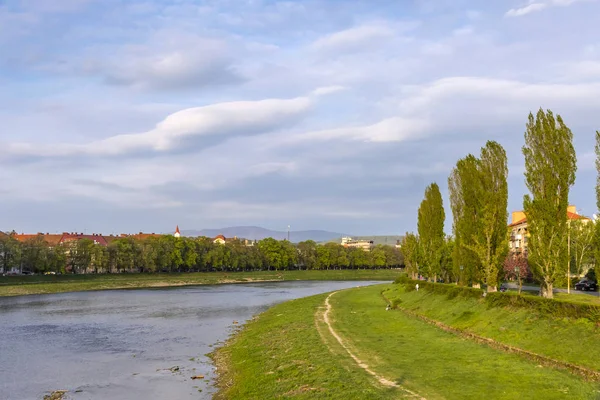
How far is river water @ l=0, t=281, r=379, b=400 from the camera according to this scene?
28797 millimetres

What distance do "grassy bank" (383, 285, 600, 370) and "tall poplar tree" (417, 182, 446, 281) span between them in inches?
1129

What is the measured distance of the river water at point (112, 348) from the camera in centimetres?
2880

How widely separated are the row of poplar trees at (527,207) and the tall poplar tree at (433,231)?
333mm

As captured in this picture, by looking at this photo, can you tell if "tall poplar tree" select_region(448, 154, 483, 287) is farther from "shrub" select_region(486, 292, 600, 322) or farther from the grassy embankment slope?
A: "shrub" select_region(486, 292, 600, 322)

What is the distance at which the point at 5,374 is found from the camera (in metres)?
32.2

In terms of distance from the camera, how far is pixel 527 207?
38.0 m

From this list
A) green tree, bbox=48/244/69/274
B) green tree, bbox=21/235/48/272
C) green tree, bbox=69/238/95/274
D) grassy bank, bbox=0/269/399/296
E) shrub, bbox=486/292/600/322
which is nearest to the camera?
shrub, bbox=486/292/600/322

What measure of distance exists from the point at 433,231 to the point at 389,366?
5368cm

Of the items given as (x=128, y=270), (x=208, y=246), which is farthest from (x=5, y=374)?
(x=208, y=246)

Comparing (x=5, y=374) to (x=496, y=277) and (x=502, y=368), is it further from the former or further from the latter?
(x=496, y=277)

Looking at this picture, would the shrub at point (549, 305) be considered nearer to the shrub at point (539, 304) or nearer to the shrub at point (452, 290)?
the shrub at point (539, 304)

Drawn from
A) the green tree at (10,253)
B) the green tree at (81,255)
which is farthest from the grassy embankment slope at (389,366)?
the green tree at (81,255)

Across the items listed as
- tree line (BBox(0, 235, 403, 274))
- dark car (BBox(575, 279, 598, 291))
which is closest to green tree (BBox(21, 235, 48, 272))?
tree line (BBox(0, 235, 403, 274))

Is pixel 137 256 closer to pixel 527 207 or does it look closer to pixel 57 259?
pixel 57 259
